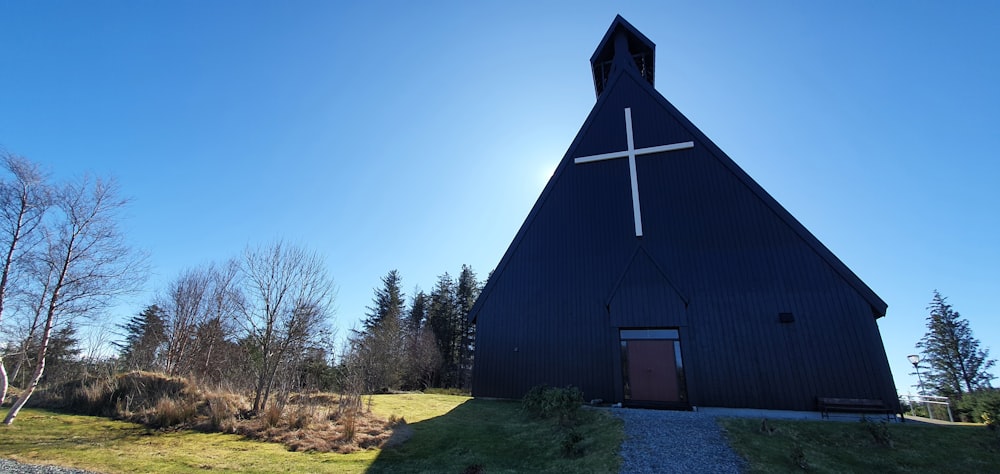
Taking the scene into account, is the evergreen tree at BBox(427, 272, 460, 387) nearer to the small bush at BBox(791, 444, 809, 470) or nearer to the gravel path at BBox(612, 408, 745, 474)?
the gravel path at BBox(612, 408, 745, 474)

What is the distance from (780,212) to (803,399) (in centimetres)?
554

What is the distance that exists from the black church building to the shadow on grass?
302 centimetres

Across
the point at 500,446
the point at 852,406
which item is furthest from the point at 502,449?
the point at 852,406

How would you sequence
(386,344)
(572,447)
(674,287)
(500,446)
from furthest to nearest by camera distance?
(386,344) < (674,287) < (500,446) < (572,447)

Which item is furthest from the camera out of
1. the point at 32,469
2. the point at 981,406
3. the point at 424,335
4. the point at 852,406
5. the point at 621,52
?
the point at 424,335

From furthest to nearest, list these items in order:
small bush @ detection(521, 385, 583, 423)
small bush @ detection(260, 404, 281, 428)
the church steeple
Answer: the church steeple → small bush @ detection(521, 385, 583, 423) → small bush @ detection(260, 404, 281, 428)

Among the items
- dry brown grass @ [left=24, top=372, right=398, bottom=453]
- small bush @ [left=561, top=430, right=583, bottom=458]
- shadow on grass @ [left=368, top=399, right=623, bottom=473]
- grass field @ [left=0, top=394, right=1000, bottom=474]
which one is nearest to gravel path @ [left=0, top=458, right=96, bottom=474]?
grass field @ [left=0, top=394, right=1000, bottom=474]

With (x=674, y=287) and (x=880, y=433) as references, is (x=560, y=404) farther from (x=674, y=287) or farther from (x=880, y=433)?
(x=880, y=433)

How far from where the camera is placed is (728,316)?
1199cm

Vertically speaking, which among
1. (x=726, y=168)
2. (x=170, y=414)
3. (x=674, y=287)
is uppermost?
(x=726, y=168)

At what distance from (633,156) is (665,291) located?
5.27 meters

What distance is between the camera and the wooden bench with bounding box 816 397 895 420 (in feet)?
32.3

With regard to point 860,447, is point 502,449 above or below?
below

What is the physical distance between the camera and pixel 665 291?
498 inches
